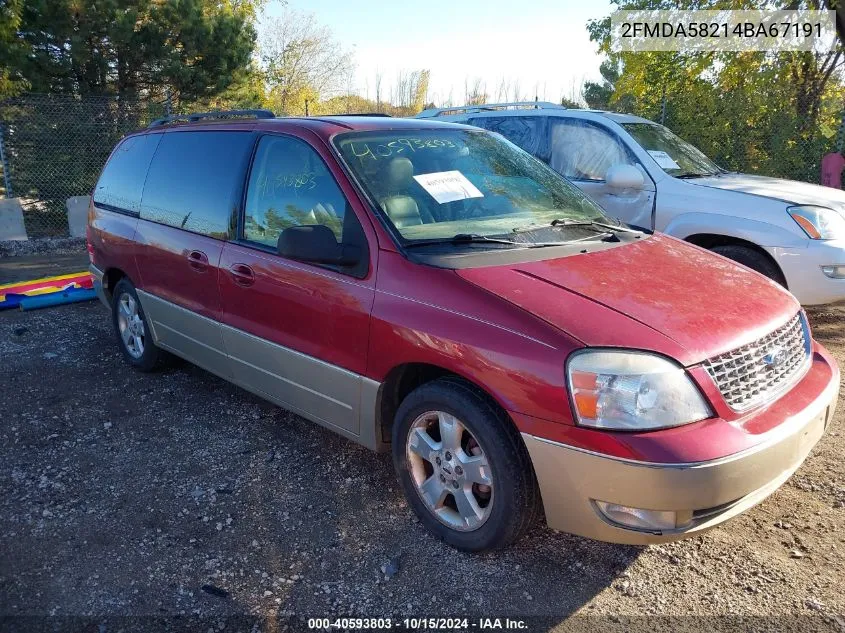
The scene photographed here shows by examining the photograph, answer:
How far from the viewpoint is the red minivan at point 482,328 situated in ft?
8.16

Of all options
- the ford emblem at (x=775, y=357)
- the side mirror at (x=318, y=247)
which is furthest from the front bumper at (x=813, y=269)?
the side mirror at (x=318, y=247)

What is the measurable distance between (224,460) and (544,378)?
217cm

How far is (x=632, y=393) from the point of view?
2453mm

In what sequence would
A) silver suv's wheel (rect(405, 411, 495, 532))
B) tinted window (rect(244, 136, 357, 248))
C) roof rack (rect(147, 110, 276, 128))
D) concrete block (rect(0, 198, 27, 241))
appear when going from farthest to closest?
concrete block (rect(0, 198, 27, 241)) → roof rack (rect(147, 110, 276, 128)) → tinted window (rect(244, 136, 357, 248)) → silver suv's wheel (rect(405, 411, 495, 532))

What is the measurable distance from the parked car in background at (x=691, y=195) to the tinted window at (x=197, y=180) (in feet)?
8.06

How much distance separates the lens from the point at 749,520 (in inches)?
127

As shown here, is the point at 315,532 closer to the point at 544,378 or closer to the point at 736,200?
the point at 544,378

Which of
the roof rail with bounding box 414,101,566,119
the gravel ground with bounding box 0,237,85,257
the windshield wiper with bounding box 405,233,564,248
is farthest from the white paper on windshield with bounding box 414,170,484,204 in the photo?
the gravel ground with bounding box 0,237,85,257

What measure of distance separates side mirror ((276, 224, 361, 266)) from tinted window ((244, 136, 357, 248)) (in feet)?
0.33

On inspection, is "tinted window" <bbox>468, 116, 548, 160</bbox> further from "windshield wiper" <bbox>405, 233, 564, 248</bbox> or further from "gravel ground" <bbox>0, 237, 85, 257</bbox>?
"gravel ground" <bbox>0, 237, 85, 257</bbox>

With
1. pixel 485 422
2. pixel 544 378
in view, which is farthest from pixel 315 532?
pixel 544 378

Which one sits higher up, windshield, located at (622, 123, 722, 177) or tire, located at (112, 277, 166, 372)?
windshield, located at (622, 123, 722, 177)

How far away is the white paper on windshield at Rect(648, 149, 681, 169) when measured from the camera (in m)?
6.40

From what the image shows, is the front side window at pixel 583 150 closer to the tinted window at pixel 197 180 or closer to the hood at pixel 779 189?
the hood at pixel 779 189
